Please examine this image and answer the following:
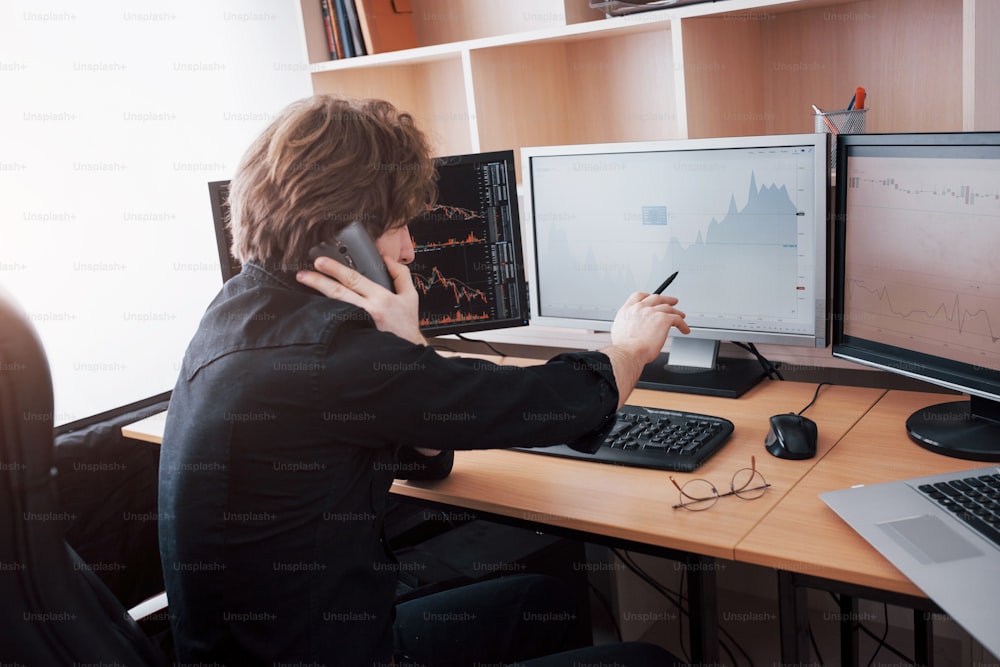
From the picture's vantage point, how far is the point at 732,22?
78.8 inches

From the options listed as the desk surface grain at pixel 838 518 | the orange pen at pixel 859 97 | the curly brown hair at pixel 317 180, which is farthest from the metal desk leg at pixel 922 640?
the curly brown hair at pixel 317 180

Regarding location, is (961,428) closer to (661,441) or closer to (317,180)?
(661,441)

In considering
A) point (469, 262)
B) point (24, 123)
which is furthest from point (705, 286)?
point (24, 123)

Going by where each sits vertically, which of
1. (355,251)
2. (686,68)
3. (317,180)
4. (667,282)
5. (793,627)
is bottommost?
(793,627)

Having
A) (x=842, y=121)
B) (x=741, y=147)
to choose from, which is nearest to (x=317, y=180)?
(x=741, y=147)

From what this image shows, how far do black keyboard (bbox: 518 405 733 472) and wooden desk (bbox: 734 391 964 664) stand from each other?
172 mm

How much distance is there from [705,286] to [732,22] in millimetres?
601

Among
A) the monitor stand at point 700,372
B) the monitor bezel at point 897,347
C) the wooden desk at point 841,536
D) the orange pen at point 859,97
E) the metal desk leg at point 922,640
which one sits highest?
the orange pen at point 859,97

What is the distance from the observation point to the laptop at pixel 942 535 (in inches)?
40.3

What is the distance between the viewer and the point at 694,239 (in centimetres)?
181

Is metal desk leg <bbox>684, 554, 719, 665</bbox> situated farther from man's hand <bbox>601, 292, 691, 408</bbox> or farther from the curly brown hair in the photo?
the curly brown hair

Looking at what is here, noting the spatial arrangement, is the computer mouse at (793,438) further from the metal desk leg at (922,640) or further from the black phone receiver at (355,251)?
the black phone receiver at (355,251)

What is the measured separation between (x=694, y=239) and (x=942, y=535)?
802mm

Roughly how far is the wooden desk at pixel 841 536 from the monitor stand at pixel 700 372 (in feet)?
0.86
